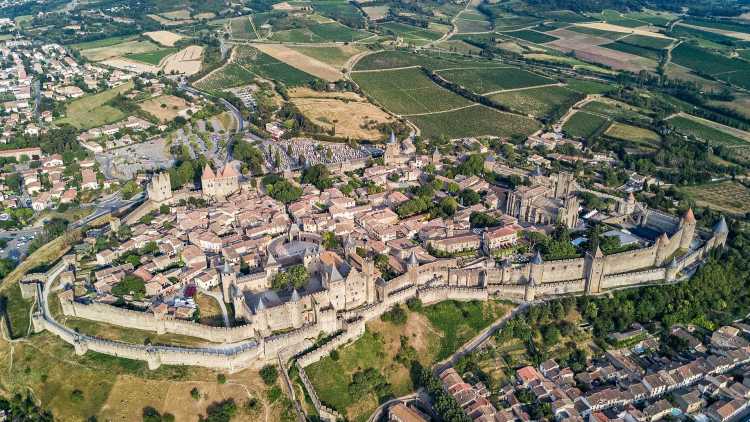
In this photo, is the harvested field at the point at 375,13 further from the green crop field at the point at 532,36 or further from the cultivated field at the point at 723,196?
the cultivated field at the point at 723,196

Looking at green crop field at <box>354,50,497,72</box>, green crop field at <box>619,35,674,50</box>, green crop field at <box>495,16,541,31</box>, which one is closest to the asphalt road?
green crop field at <box>354,50,497,72</box>

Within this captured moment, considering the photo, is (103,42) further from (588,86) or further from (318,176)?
(588,86)

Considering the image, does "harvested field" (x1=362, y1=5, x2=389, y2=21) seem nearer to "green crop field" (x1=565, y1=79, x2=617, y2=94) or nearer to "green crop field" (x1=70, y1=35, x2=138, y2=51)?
"green crop field" (x1=70, y1=35, x2=138, y2=51)

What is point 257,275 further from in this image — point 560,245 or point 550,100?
point 550,100

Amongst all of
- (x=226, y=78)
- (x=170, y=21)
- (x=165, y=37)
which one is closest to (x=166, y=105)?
(x=226, y=78)

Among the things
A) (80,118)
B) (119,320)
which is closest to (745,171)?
(119,320)

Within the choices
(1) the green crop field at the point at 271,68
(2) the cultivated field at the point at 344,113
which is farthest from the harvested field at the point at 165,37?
(2) the cultivated field at the point at 344,113
